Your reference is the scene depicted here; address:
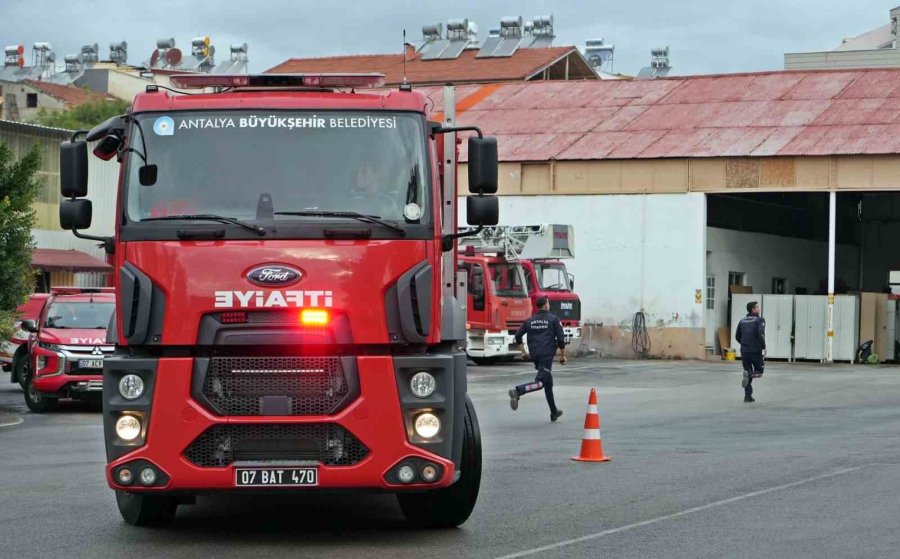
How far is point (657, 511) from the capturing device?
39.5ft

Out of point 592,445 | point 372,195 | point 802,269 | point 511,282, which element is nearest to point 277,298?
point 372,195

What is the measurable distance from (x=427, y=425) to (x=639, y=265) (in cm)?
3494

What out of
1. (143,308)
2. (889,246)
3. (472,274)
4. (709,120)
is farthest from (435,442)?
(889,246)

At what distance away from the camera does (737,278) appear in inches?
1848

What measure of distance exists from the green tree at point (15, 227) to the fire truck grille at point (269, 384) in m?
13.6

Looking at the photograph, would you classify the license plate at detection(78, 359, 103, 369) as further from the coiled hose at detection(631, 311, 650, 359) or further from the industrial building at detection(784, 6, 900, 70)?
the industrial building at detection(784, 6, 900, 70)

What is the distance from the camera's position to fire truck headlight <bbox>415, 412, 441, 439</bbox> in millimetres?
10016

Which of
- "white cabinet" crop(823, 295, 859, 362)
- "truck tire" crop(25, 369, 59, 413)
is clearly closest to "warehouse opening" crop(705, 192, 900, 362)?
"white cabinet" crop(823, 295, 859, 362)

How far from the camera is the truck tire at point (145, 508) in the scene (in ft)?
36.1

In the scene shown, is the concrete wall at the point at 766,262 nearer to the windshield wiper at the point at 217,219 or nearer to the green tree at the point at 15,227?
the green tree at the point at 15,227

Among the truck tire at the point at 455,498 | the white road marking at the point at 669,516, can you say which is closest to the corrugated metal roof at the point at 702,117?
the white road marking at the point at 669,516

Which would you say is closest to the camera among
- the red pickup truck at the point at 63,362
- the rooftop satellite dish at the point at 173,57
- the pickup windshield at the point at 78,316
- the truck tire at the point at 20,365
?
the red pickup truck at the point at 63,362

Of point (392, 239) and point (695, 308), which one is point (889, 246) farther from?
point (392, 239)

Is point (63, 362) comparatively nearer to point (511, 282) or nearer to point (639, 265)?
point (511, 282)
